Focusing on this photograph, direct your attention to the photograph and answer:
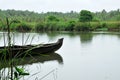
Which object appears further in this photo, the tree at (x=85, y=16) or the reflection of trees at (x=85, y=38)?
the tree at (x=85, y=16)

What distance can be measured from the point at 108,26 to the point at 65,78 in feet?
78.4

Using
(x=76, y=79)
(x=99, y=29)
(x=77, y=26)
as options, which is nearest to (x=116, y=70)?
(x=76, y=79)

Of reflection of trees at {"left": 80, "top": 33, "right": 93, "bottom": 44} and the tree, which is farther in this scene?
the tree

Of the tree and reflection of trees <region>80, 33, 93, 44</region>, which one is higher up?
the tree

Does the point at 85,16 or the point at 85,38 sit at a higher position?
the point at 85,16

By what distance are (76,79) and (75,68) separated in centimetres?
146

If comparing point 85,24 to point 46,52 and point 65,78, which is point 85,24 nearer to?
point 46,52

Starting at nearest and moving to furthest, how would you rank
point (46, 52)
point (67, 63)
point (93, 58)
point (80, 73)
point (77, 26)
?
point (80, 73)
point (67, 63)
point (93, 58)
point (46, 52)
point (77, 26)

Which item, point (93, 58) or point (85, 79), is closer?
point (85, 79)

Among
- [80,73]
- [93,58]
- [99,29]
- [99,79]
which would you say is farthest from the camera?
[99,29]

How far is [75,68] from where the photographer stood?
7.74m

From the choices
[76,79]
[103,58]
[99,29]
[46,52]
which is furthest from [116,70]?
[99,29]

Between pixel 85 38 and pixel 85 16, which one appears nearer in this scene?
pixel 85 38

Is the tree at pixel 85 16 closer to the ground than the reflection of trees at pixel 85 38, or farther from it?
farther from it
